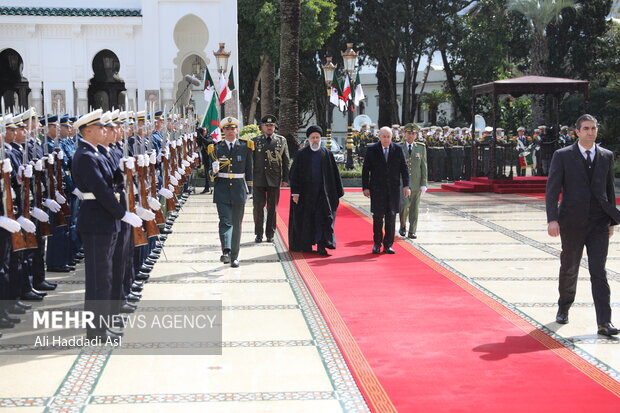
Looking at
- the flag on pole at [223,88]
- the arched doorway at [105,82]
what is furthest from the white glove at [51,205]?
the arched doorway at [105,82]

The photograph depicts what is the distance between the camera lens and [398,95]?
6988 cm

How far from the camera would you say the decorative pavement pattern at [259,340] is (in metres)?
5.62

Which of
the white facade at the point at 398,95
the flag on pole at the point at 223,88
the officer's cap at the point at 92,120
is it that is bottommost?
the officer's cap at the point at 92,120

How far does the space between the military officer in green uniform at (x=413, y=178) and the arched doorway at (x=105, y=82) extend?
17.5m

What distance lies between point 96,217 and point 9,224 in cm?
94

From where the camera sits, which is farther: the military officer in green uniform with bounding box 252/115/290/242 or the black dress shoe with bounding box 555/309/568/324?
the military officer in green uniform with bounding box 252/115/290/242

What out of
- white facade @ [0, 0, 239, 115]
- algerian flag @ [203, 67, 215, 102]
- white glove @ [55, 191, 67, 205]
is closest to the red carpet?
white glove @ [55, 191, 67, 205]

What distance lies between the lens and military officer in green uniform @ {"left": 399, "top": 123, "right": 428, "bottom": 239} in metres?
13.5

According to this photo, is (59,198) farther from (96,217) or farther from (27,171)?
(96,217)

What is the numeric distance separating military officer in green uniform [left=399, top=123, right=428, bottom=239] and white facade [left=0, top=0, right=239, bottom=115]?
14.6 meters

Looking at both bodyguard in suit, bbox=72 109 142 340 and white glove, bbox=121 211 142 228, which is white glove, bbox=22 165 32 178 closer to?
bodyguard in suit, bbox=72 109 142 340

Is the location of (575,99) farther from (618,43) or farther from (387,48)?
(387,48)

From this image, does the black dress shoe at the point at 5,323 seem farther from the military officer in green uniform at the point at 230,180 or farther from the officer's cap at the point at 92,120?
the military officer in green uniform at the point at 230,180

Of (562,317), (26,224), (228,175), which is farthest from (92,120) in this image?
(562,317)
